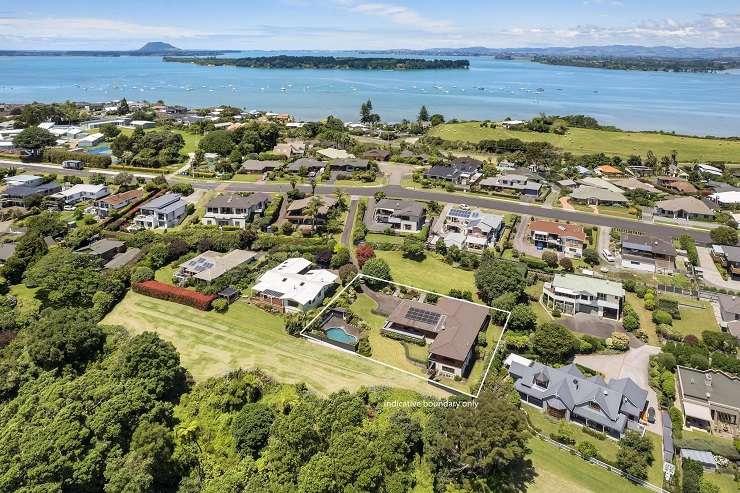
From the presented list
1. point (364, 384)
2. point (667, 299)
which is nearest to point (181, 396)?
point (364, 384)

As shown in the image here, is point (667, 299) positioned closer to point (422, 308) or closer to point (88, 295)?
point (422, 308)

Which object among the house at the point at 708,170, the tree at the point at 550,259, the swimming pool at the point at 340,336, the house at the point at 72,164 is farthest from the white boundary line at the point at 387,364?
the house at the point at 708,170

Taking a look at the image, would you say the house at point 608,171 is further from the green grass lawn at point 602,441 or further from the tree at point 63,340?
the tree at point 63,340

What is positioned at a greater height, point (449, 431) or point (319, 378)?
point (449, 431)

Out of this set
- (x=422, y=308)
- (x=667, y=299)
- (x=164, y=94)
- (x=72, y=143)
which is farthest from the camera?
(x=164, y=94)

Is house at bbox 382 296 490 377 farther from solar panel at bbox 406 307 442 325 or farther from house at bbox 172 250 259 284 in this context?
house at bbox 172 250 259 284

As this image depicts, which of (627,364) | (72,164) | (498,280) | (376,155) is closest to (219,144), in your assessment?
(72,164)
